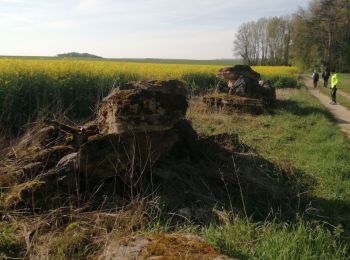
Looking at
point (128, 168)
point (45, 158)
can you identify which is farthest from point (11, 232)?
point (128, 168)

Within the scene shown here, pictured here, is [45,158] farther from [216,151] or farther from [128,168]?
[216,151]

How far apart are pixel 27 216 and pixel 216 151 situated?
3.67m

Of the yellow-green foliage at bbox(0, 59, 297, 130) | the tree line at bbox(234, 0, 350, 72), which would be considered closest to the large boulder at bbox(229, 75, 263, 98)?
the yellow-green foliage at bbox(0, 59, 297, 130)

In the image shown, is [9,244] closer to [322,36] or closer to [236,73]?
[236,73]

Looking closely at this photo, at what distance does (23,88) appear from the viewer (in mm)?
10422

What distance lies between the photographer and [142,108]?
6004mm

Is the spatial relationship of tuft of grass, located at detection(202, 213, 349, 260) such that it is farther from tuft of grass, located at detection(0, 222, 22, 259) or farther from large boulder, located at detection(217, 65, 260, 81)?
large boulder, located at detection(217, 65, 260, 81)

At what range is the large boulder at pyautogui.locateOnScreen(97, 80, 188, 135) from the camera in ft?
19.5

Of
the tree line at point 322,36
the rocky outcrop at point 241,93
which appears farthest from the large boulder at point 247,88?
the tree line at point 322,36

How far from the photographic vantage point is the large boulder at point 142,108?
593 centimetres

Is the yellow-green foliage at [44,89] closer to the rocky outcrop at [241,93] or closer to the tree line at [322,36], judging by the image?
the rocky outcrop at [241,93]

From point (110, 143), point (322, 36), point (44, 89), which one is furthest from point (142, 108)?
point (322, 36)

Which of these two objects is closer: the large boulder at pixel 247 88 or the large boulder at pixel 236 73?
the large boulder at pixel 247 88

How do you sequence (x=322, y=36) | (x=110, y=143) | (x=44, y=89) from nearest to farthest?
(x=110, y=143) < (x=44, y=89) < (x=322, y=36)
